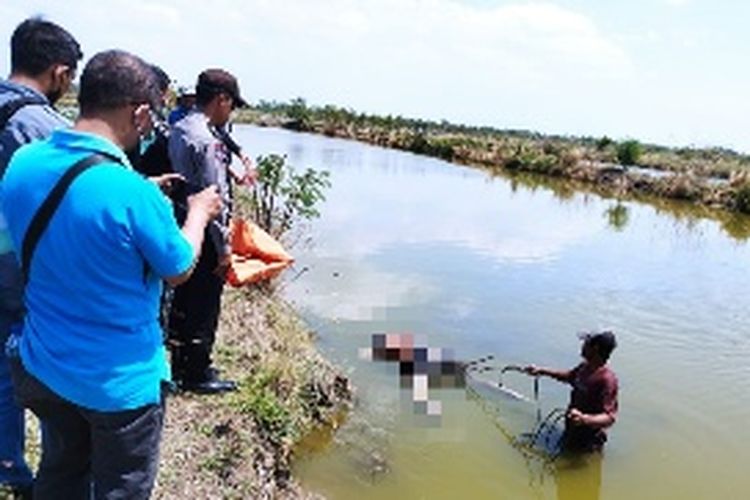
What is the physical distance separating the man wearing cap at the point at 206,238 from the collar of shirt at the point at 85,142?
171 centimetres

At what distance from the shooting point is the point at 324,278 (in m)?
9.84

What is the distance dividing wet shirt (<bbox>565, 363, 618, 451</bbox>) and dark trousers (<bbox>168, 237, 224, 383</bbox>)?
2.64 meters

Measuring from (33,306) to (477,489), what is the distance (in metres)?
3.72

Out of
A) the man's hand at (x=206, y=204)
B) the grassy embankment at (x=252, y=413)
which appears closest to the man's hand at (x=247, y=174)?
the grassy embankment at (x=252, y=413)

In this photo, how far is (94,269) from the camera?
2.15 meters

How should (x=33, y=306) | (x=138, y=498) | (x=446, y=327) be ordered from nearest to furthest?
(x=33, y=306), (x=138, y=498), (x=446, y=327)

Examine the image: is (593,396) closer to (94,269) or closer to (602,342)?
(602,342)

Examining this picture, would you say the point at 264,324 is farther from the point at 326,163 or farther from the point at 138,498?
the point at 326,163

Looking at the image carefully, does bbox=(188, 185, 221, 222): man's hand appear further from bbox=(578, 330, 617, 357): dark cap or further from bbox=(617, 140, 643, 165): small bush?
bbox=(617, 140, 643, 165): small bush

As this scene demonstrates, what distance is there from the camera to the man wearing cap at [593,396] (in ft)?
18.0

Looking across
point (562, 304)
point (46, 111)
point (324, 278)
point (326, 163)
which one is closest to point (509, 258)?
point (562, 304)

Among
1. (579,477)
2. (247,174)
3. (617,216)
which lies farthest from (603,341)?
(617,216)

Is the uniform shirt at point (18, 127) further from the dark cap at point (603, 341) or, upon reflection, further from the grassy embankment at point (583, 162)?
the grassy embankment at point (583, 162)

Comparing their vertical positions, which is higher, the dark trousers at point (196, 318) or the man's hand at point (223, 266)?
the man's hand at point (223, 266)
